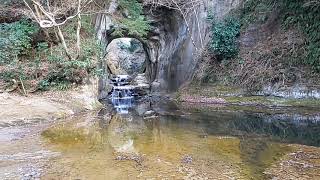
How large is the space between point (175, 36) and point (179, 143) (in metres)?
15.7

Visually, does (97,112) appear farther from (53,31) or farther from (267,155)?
(267,155)

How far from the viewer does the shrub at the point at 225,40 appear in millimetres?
17219

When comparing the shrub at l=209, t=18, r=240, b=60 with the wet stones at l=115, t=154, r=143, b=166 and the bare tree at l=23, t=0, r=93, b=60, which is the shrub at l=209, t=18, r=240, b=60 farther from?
the wet stones at l=115, t=154, r=143, b=166

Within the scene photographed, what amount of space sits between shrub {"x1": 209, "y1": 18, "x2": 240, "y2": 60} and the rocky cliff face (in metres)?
1.71

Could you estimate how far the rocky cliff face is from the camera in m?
19.6

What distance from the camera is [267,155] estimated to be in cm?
725

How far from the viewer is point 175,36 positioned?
76.5 ft

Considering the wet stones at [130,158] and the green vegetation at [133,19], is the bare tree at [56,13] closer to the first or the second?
the green vegetation at [133,19]

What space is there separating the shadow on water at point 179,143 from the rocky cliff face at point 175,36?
8.07 m

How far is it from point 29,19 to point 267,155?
12.6 metres

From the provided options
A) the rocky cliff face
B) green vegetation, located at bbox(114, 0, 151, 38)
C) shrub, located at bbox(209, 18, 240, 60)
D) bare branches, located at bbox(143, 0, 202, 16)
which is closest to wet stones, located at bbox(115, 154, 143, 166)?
shrub, located at bbox(209, 18, 240, 60)

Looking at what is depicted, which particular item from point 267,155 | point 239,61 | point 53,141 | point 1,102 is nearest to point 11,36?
point 1,102

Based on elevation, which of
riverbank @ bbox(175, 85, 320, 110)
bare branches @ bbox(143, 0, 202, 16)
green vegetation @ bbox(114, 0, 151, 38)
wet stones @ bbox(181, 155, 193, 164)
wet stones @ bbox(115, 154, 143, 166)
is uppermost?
bare branches @ bbox(143, 0, 202, 16)

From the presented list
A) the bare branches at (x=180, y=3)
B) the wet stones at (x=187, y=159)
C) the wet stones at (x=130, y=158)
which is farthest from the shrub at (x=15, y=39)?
the wet stones at (x=187, y=159)
